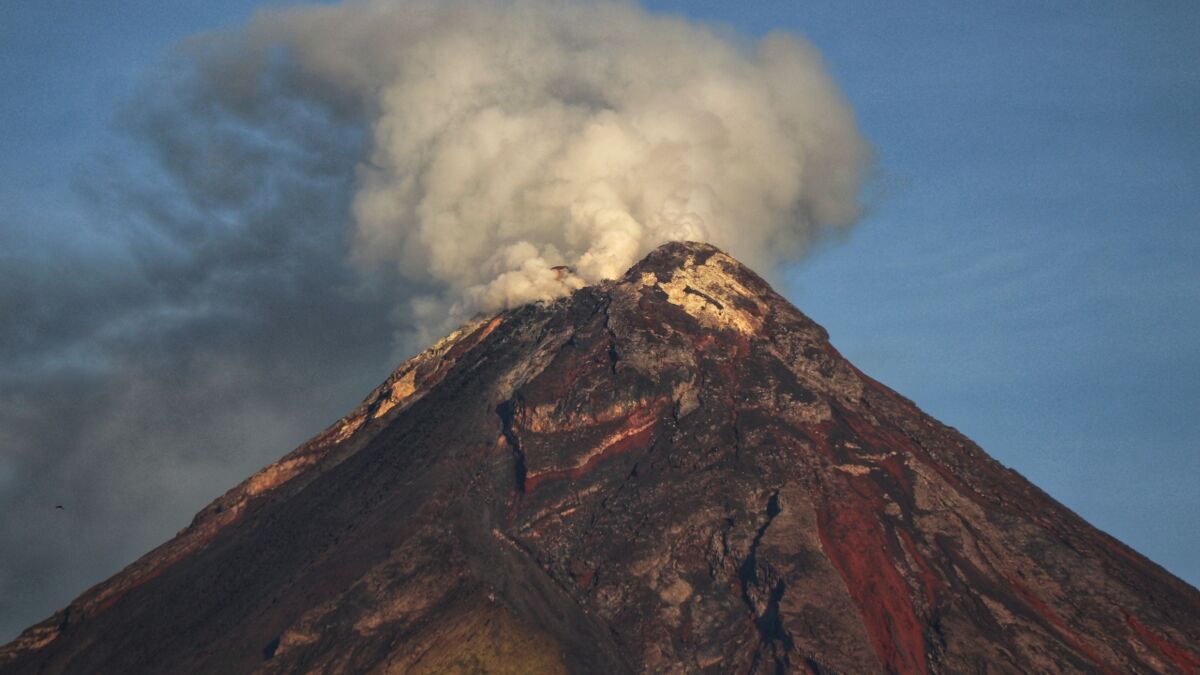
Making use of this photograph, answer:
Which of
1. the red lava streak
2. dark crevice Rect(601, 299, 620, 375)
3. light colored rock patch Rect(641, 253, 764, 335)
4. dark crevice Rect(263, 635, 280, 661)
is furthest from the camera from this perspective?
light colored rock patch Rect(641, 253, 764, 335)

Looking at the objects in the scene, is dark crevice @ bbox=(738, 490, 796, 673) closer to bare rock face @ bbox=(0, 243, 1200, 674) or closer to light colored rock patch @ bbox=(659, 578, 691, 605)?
bare rock face @ bbox=(0, 243, 1200, 674)

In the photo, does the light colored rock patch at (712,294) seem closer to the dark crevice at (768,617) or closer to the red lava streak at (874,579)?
the red lava streak at (874,579)

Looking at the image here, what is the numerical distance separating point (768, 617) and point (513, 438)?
33975mm

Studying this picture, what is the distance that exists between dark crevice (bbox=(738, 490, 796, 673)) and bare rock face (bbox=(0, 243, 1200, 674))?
0.28 meters

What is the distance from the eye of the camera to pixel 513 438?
15788 centimetres

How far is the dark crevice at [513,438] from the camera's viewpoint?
15362 cm

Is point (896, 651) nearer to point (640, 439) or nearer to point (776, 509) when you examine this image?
point (776, 509)

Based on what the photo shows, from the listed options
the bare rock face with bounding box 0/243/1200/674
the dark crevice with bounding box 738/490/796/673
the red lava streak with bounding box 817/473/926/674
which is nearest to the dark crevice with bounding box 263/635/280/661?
the bare rock face with bounding box 0/243/1200/674

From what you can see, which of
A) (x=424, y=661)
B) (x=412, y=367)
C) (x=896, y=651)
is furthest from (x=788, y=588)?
(x=412, y=367)

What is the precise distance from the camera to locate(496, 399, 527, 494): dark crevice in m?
154

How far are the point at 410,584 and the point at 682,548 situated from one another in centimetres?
2270

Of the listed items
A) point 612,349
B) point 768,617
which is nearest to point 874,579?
point 768,617

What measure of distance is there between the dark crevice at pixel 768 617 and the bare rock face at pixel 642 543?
28 cm

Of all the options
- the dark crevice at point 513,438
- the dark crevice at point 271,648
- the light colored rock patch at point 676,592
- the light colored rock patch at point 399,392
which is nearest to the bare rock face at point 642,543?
the light colored rock patch at point 676,592
